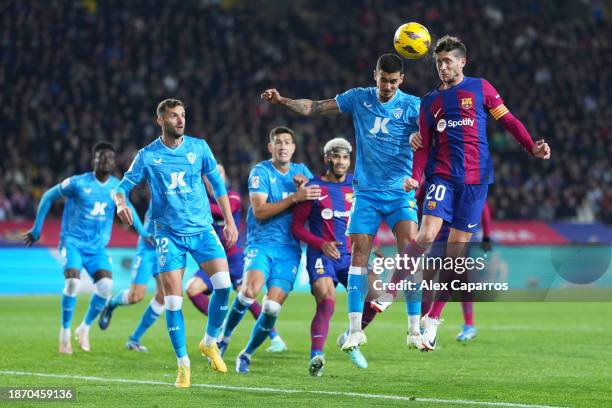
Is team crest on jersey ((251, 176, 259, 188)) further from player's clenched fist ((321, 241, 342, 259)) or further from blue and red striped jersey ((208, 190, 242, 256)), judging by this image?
blue and red striped jersey ((208, 190, 242, 256))

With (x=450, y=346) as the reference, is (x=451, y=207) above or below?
above

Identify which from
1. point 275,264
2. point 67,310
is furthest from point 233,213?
point 67,310

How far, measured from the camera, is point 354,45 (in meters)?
34.7

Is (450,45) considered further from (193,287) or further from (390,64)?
(193,287)

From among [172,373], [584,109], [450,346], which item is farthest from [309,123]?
[172,373]

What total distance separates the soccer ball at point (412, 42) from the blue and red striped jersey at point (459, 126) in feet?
1.36

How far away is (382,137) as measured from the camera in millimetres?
9906

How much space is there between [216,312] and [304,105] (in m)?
2.26

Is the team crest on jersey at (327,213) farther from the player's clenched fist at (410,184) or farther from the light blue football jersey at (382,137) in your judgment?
the player's clenched fist at (410,184)

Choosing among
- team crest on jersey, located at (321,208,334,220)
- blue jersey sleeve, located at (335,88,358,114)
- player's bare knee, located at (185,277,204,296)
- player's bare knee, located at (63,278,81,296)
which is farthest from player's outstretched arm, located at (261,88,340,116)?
player's bare knee, located at (63,278,81,296)

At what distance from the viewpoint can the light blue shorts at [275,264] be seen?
11.3 m

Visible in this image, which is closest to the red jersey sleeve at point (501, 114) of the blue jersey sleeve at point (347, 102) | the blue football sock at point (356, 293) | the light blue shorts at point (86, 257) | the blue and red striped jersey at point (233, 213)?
the blue jersey sleeve at point (347, 102)

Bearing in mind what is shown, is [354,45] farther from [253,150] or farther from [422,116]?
[422,116]

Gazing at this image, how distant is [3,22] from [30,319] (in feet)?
44.9
